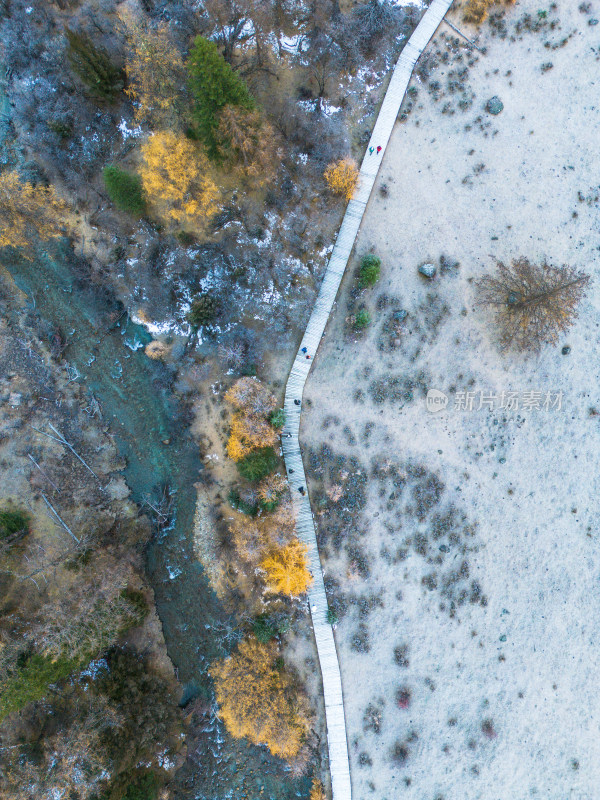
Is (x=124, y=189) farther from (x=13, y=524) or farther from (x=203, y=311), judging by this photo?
(x=13, y=524)

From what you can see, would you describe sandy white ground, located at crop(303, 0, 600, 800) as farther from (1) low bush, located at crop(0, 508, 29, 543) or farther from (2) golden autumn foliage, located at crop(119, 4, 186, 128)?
(1) low bush, located at crop(0, 508, 29, 543)

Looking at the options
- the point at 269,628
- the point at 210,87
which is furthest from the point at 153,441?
the point at 210,87

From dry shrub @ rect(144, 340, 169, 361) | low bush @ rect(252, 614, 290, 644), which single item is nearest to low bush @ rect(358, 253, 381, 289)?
dry shrub @ rect(144, 340, 169, 361)

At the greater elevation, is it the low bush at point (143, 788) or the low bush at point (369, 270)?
the low bush at point (369, 270)

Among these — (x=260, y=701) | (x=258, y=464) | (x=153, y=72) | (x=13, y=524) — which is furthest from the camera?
(x=13, y=524)

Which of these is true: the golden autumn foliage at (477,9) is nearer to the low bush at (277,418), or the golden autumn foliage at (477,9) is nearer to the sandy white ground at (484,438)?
the sandy white ground at (484,438)

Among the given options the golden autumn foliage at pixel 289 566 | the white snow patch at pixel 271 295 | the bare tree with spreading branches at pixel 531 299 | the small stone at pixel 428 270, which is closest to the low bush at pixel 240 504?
the golden autumn foliage at pixel 289 566
